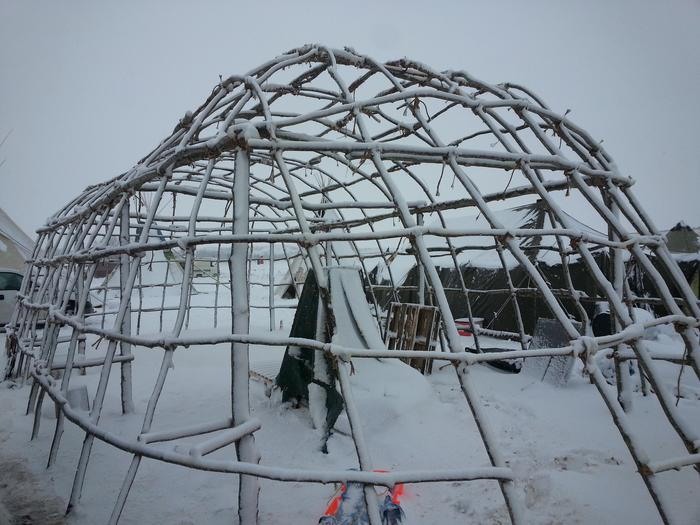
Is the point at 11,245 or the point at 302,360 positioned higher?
the point at 11,245

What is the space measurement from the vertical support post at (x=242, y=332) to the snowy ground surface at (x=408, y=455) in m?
0.39

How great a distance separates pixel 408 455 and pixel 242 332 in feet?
7.02

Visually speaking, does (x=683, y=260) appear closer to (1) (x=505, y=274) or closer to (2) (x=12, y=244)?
(1) (x=505, y=274)

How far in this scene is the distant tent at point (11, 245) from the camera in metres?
14.4

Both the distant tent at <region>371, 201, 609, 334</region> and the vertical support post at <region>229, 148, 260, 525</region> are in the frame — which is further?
the distant tent at <region>371, 201, 609, 334</region>

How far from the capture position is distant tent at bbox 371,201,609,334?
9523 millimetres

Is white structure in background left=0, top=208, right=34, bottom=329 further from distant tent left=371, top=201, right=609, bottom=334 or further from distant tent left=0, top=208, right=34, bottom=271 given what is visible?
distant tent left=371, top=201, right=609, bottom=334

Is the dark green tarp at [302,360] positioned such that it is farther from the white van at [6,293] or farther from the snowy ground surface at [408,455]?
the white van at [6,293]

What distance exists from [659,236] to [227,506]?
13.7ft

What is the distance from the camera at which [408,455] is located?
334 centimetres

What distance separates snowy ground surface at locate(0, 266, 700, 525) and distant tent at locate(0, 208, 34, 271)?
12850 mm

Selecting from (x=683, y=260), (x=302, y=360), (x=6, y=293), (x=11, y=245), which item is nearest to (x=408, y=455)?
(x=302, y=360)

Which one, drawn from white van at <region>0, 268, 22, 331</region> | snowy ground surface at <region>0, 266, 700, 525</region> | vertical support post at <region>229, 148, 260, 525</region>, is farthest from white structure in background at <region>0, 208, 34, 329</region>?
vertical support post at <region>229, 148, 260, 525</region>

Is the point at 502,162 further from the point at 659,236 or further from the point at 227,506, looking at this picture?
the point at 227,506
